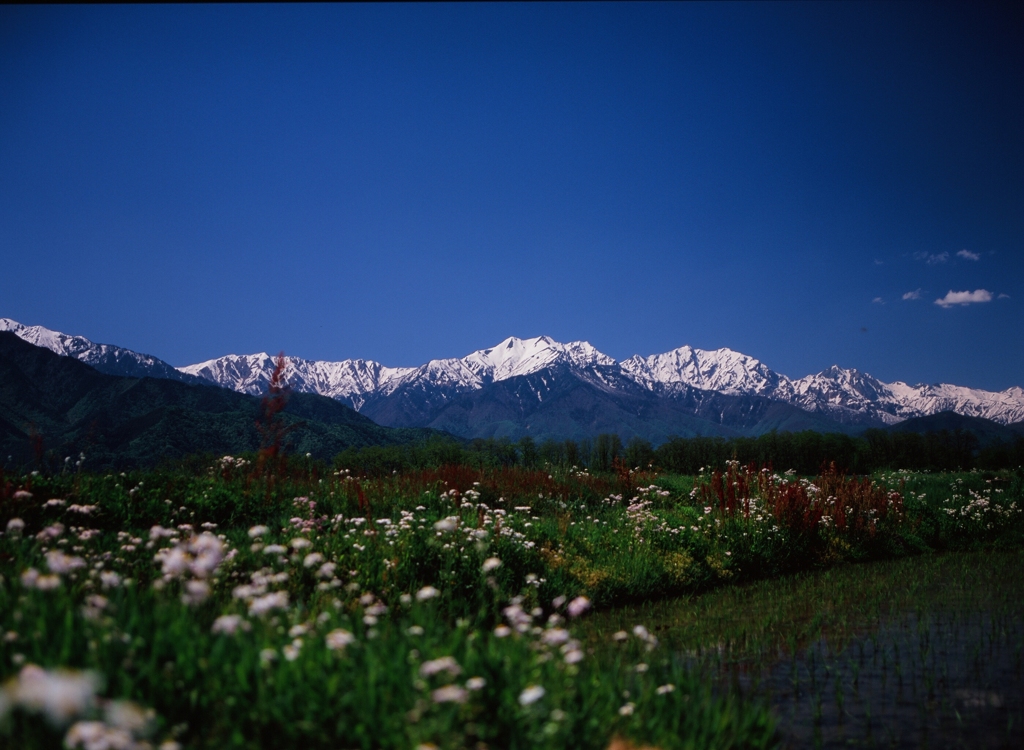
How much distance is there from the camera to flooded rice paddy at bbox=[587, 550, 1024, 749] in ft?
16.9

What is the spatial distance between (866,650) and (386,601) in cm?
628

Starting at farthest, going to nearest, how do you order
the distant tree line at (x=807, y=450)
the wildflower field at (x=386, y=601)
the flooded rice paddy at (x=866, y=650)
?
1. the distant tree line at (x=807, y=450)
2. the flooded rice paddy at (x=866, y=650)
3. the wildflower field at (x=386, y=601)

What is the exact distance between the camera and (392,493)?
1417cm

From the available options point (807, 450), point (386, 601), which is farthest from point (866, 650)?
point (807, 450)

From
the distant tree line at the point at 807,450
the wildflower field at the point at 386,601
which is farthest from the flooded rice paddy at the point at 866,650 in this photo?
the distant tree line at the point at 807,450

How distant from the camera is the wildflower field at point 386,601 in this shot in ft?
11.5

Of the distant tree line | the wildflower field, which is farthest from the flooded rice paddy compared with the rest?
the distant tree line

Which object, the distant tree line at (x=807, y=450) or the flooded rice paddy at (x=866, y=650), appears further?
the distant tree line at (x=807, y=450)

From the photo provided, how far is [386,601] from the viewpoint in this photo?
25.7ft

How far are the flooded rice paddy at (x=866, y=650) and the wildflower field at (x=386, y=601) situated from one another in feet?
1.25

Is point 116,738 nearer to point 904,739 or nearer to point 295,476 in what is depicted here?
point 904,739

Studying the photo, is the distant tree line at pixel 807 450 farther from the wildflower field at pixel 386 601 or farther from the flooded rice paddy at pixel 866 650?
the flooded rice paddy at pixel 866 650

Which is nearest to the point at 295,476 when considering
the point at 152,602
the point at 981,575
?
the point at 152,602

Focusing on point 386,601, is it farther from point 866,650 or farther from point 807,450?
point 807,450
